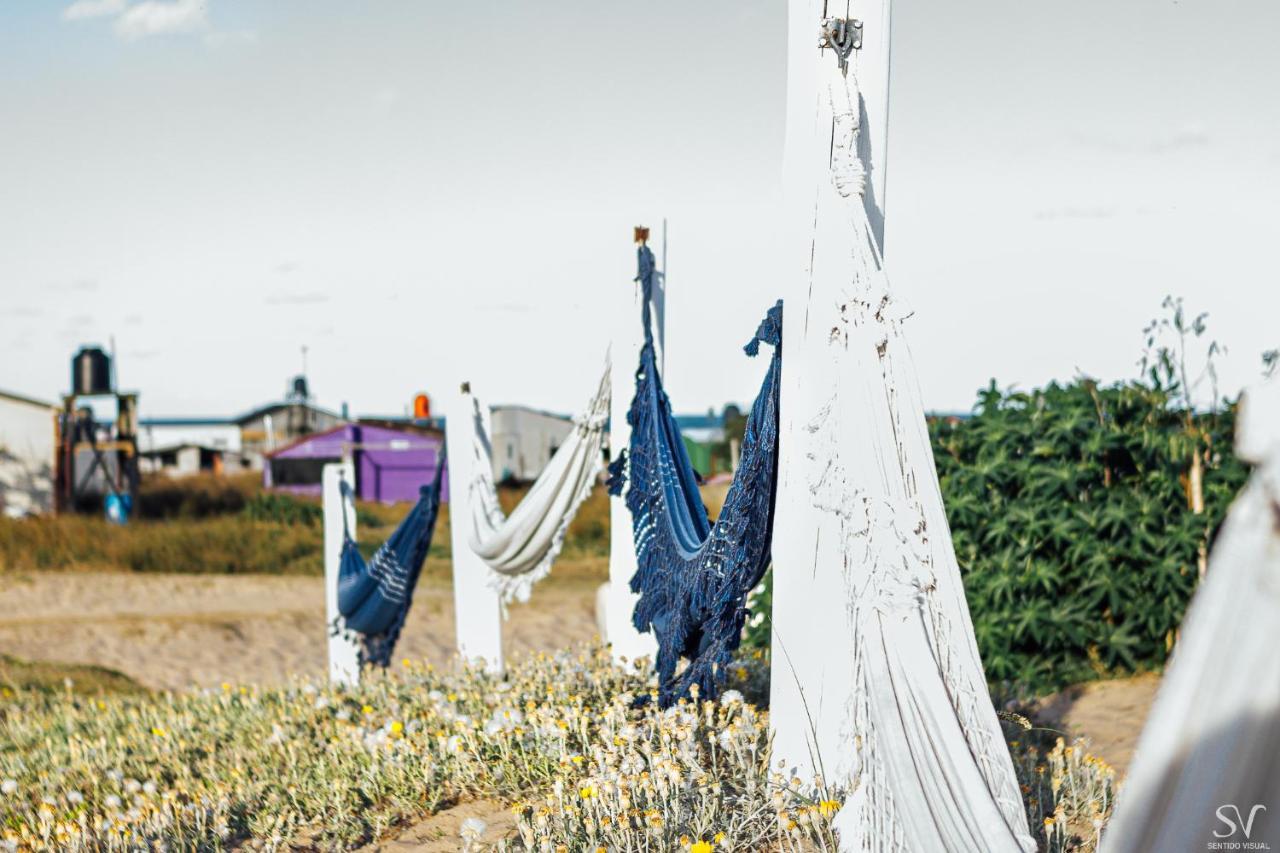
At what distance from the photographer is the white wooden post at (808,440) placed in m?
3.23

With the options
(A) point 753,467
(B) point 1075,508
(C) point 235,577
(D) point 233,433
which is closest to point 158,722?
(A) point 753,467

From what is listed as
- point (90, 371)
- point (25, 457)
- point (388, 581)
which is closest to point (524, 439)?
point (90, 371)

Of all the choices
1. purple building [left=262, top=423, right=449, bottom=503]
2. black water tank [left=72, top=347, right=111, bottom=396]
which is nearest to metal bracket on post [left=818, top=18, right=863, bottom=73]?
purple building [left=262, top=423, right=449, bottom=503]

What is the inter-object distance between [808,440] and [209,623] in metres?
10.3

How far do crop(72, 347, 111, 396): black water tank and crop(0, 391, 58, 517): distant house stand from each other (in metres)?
1.26

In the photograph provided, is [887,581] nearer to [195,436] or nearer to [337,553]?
[337,553]

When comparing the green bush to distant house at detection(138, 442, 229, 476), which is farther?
distant house at detection(138, 442, 229, 476)

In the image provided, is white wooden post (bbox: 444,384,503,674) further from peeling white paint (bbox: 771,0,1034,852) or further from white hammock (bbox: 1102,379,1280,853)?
white hammock (bbox: 1102,379,1280,853)

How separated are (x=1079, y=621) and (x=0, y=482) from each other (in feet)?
60.9

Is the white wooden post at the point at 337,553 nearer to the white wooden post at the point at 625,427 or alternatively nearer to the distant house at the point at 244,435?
the white wooden post at the point at 625,427

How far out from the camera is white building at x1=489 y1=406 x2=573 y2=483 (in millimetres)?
22906

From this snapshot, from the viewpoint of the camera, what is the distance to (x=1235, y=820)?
1672 mm

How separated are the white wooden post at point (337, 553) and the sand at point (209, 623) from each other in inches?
67.2

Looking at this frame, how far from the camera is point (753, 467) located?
349 centimetres
